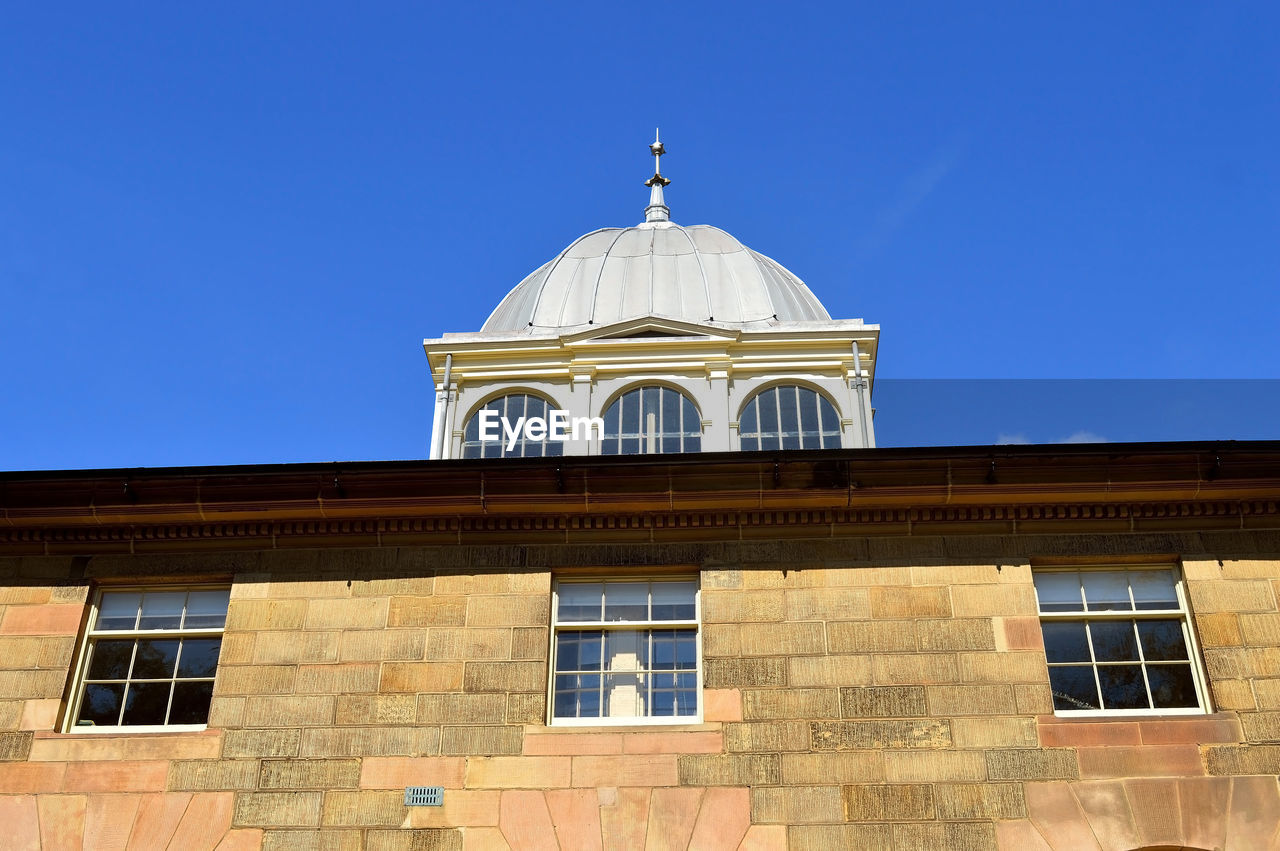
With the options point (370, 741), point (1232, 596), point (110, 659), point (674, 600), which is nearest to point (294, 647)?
point (370, 741)

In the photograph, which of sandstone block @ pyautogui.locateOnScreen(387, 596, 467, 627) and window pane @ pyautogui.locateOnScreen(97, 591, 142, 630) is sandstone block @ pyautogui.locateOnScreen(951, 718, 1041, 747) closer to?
sandstone block @ pyautogui.locateOnScreen(387, 596, 467, 627)

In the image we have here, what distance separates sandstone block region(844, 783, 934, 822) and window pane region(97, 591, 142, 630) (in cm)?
754

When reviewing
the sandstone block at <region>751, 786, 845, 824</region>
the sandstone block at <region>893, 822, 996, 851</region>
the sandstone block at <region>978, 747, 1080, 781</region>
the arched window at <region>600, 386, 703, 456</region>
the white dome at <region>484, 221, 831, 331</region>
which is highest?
the white dome at <region>484, 221, 831, 331</region>

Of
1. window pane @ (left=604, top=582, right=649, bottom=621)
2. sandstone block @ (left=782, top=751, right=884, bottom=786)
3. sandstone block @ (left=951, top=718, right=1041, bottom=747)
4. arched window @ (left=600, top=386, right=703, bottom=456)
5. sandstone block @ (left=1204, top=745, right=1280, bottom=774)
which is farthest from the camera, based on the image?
arched window @ (left=600, top=386, right=703, bottom=456)

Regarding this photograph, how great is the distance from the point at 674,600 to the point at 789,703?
161 centimetres

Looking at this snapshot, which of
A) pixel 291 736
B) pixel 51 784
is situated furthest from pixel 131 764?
pixel 291 736

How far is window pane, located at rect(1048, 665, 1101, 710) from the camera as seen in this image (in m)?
11.8

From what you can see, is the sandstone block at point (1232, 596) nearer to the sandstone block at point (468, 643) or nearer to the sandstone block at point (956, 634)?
the sandstone block at point (956, 634)

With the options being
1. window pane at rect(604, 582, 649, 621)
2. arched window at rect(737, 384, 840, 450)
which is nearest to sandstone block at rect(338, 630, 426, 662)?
window pane at rect(604, 582, 649, 621)

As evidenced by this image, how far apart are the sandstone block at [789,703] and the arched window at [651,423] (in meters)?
9.52

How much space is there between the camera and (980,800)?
1115cm

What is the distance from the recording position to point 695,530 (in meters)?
12.7

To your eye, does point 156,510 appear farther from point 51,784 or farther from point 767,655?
point 767,655

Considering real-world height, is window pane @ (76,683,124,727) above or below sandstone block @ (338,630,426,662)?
below
